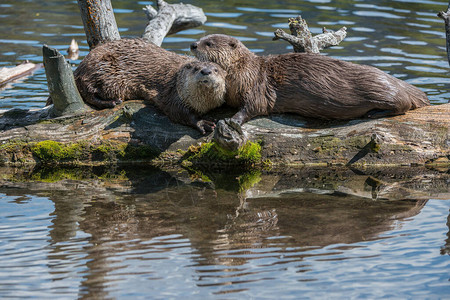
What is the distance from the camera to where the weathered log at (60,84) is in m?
6.45

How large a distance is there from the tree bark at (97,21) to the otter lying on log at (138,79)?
0.64 m

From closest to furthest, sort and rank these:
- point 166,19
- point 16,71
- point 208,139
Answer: point 208,139 → point 166,19 → point 16,71

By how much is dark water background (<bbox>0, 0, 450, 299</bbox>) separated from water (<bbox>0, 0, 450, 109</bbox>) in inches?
141

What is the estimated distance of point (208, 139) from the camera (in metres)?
6.39

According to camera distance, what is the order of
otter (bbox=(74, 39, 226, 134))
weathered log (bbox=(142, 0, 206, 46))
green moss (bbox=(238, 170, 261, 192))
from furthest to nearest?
weathered log (bbox=(142, 0, 206, 46)) → otter (bbox=(74, 39, 226, 134)) → green moss (bbox=(238, 170, 261, 192))

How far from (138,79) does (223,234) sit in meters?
2.75

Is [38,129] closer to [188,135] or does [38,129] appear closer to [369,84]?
[188,135]

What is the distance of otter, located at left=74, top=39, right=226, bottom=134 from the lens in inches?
252

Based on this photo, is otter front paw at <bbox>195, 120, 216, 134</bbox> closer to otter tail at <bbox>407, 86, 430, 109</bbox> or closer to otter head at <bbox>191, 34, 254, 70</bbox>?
otter head at <bbox>191, 34, 254, 70</bbox>

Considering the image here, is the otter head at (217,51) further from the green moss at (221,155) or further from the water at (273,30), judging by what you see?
the water at (273,30)

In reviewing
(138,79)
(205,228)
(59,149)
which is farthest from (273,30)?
(205,228)

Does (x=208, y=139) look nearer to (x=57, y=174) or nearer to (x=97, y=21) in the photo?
(x=57, y=174)

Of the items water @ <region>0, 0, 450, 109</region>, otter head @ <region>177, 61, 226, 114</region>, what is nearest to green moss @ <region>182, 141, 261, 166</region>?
otter head @ <region>177, 61, 226, 114</region>

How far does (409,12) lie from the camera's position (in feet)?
46.0
